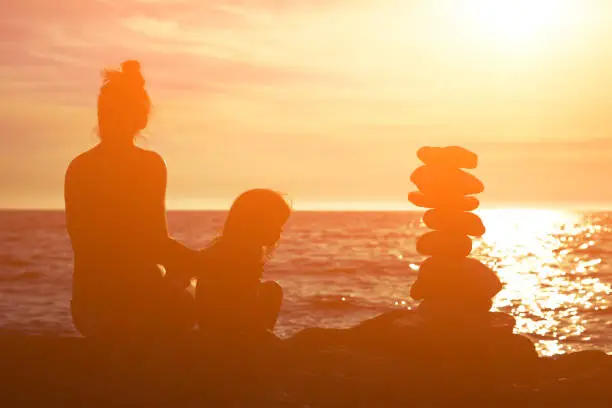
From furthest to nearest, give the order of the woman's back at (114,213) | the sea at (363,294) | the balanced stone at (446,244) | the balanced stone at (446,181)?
the sea at (363,294) < the balanced stone at (446,244) < the balanced stone at (446,181) < the woman's back at (114,213)

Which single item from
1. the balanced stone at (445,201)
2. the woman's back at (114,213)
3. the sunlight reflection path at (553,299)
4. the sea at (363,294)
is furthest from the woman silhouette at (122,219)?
the sunlight reflection path at (553,299)

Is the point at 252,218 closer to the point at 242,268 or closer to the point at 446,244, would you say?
the point at 242,268

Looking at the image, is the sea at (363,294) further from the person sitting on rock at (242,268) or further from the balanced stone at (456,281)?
the person sitting on rock at (242,268)

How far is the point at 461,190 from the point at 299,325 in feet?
18.2

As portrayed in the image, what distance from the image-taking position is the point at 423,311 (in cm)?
1285

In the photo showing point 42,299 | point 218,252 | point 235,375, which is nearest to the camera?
point 235,375

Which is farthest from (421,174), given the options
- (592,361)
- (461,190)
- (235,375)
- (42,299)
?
(42,299)

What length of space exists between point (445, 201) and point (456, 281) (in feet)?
4.58

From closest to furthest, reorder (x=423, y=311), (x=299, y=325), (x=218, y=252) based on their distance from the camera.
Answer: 1. (x=218, y=252)
2. (x=423, y=311)
3. (x=299, y=325)

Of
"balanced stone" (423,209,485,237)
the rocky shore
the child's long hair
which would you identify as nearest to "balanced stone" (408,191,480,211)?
"balanced stone" (423,209,485,237)

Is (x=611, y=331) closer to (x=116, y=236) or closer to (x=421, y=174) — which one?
(x=421, y=174)

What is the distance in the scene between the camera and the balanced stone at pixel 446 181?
43.8 feet

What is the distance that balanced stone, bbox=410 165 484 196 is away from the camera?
1335 cm

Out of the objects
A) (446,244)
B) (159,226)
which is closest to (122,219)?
(159,226)
